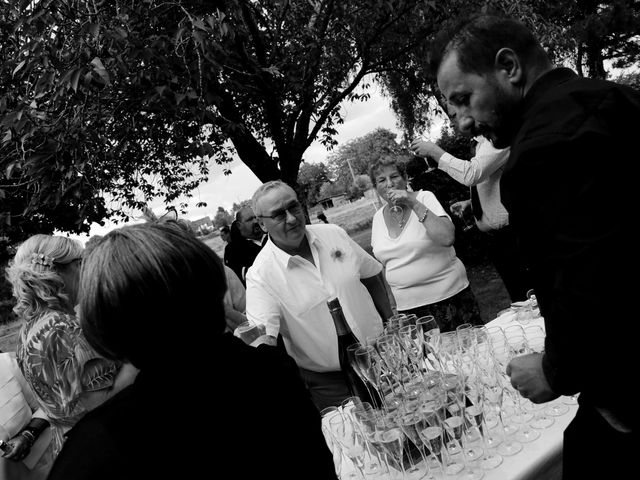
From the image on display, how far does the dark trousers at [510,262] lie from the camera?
3.95 metres

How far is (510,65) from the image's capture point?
134 centimetres

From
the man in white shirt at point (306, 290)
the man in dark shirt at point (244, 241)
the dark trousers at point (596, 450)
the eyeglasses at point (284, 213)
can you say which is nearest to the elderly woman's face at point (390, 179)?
the man in white shirt at point (306, 290)

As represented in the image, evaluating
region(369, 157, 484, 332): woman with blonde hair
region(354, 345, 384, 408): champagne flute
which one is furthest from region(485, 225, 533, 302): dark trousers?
region(354, 345, 384, 408): champagne flute

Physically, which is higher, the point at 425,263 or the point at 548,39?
the point at 548,39

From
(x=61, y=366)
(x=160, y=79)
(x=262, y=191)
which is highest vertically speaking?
(x=160, y=79)

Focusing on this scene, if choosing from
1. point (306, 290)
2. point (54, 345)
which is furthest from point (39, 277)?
point (306, 290)

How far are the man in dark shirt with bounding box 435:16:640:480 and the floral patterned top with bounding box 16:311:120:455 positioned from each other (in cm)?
203

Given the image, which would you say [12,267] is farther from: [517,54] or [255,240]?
[255,240]

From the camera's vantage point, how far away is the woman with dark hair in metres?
1.00

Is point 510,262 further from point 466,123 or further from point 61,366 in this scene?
point 61,366

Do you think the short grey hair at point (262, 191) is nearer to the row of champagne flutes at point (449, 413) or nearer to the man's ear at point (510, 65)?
the row of champagne flutes at point (449, 413)

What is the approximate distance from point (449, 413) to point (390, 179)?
2302 mm

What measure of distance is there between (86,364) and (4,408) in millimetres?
997

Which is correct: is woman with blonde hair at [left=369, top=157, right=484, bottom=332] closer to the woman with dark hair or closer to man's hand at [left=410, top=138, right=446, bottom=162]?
man's hand at [left=410, top=138, right=446, bottom=162]
